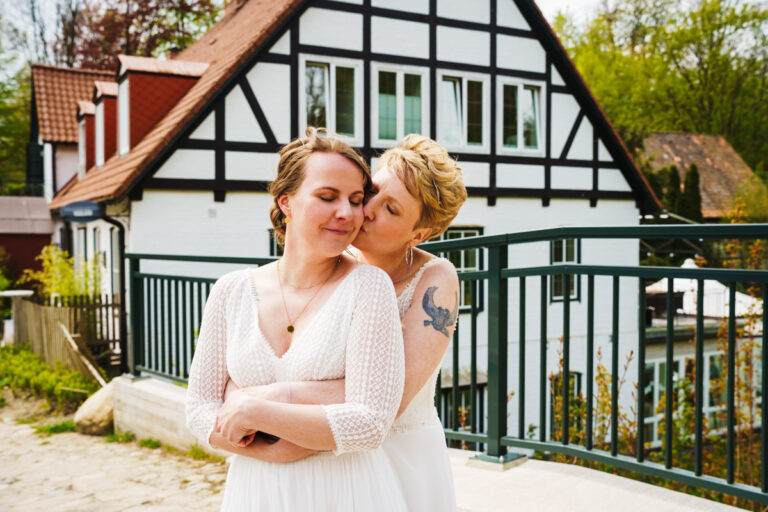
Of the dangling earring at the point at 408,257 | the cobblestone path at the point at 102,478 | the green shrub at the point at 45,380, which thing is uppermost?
the dangling earring at the point at 408,257

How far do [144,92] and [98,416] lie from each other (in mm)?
7550

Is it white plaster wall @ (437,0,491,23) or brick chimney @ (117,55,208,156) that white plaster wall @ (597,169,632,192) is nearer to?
white plaster wall @ (437,0,491,23)

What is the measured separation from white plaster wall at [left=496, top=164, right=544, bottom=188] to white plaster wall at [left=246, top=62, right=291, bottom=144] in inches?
191

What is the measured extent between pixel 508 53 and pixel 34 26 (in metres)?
24.1

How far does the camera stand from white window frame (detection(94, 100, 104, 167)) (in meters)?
13.8

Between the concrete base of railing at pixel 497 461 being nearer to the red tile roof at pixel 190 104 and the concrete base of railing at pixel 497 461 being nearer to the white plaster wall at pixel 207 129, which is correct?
the red tile roof at pixel 190 104

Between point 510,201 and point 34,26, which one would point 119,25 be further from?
point 510,201

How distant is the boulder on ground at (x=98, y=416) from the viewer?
6.13 m

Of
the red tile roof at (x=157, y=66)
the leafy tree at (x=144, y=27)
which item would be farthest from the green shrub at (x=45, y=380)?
the leafy tree at (x=144, y=27)

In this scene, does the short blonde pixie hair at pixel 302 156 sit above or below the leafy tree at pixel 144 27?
below

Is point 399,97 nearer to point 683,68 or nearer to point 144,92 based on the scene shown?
point 144,92

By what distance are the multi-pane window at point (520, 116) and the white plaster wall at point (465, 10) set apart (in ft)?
4.68

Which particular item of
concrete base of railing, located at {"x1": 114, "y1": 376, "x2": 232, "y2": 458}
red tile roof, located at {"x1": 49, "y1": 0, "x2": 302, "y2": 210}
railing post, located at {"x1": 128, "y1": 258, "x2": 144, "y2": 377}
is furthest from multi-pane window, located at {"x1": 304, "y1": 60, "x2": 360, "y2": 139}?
concrete base of railing, located at {"x1": 114, "y1": 376, "x2": 232, "y2": 458}

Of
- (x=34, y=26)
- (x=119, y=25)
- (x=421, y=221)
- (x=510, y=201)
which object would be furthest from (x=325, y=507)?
(x=34, y=26)
